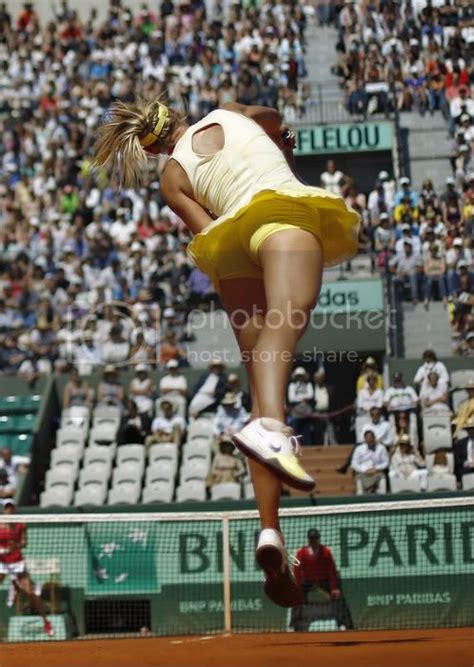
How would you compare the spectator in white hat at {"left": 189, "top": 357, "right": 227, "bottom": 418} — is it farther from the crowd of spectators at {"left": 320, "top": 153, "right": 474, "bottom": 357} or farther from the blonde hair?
the blonde hair

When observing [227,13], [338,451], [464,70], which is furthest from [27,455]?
[227,13]

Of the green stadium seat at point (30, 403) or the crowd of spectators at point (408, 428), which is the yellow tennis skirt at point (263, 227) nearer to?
the crowd of spectators at point (408, 428)

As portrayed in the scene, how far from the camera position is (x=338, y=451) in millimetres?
16656

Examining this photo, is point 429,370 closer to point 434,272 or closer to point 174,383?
point 434,272

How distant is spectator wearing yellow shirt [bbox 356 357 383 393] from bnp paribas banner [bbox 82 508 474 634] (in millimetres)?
3993

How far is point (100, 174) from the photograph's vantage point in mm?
21156

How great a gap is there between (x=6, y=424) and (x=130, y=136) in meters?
12.2

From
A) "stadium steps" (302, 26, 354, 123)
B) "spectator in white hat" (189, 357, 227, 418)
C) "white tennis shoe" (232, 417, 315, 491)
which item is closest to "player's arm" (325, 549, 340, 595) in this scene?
"spectator in white hat" (189, 357, 227, 418)

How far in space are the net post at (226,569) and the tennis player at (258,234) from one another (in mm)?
6886

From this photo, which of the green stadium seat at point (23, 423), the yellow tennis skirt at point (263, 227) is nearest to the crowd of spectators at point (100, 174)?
the green stadium seat at point (23, 423)

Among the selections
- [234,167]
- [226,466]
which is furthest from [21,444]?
[234,167]

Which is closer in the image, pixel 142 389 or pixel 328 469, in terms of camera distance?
pixel 328 469

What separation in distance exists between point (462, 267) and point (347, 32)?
28.9 feet

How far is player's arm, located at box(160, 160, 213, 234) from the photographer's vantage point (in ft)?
17.4
